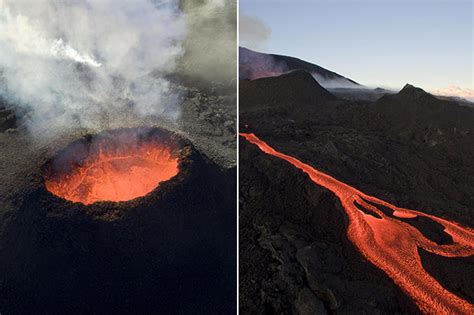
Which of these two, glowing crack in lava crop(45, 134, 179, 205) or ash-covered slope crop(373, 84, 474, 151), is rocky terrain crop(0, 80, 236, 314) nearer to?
glowing crack in lava crop(45, 134, 179, 205)

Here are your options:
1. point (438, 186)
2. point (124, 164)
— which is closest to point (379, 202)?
point (438, 186)

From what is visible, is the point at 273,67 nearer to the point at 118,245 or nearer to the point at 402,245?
the point at 402,245

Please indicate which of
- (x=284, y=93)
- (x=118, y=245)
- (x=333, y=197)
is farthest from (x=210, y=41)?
(x=118, y=245)

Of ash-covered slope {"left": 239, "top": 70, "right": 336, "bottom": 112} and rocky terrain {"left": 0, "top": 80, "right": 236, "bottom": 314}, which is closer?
rocky terrain {"left": 0, "top": 80, "right": 236, "bottom": 314}

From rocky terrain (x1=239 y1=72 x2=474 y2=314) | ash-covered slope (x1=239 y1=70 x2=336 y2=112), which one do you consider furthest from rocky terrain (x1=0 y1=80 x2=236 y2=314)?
ash-covered slope (x1=239 y1=70 x2=336 y2=112)

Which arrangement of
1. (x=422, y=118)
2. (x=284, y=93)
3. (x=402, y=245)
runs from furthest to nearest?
(x=284, y=93) < (x=422, y=118) < (x=402, y=245)

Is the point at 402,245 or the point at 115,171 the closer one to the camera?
the point at 402,245

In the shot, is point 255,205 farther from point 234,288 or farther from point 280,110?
point 280,110
